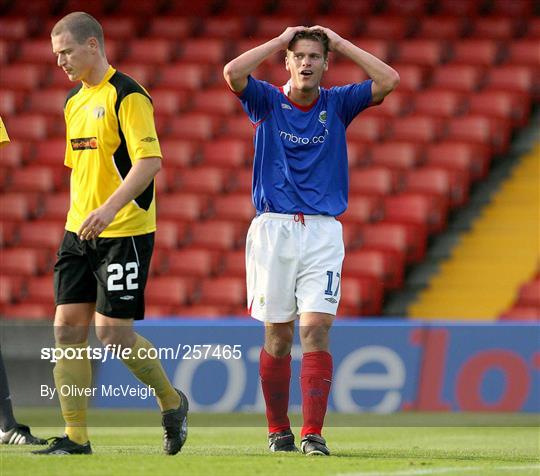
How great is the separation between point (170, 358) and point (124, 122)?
17.6ft

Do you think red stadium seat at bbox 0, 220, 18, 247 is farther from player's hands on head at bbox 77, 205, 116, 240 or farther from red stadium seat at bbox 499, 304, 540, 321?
player's hands on head at bbox 77, 205, 116, 240

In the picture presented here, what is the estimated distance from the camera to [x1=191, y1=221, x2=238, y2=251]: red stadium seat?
14.2 m

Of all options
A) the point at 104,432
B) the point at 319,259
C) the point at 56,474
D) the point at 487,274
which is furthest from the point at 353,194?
the point at 56,474

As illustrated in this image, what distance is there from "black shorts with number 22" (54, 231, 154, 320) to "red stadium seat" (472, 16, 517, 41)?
1120 centimetres

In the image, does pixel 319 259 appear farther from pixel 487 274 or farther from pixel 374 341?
pixel 487 274

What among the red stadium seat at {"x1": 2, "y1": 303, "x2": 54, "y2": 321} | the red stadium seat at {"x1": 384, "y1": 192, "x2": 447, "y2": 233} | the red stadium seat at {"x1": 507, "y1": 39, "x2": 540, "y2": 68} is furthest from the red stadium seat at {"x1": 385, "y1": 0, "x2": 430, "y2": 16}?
the red stadium seat at {"x1": 2, "y1": 303, "x2": 54, "y2": 321}

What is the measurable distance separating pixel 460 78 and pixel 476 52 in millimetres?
582

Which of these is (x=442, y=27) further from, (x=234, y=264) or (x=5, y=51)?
(x=5, y=51)

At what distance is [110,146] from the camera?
614 cm

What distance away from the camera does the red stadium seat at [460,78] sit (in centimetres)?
1587

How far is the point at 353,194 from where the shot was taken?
14.4 meters

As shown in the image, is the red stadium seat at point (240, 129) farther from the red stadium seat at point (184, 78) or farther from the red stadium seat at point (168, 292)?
the red stadium seat at point (168, 292)

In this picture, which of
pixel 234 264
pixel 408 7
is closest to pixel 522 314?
pixel 234 264

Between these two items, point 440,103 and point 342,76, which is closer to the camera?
point 440,103
